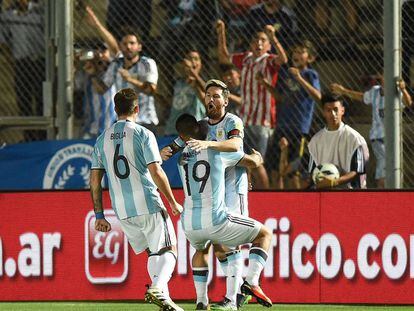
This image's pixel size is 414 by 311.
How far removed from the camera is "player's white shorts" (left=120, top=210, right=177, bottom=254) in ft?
29.3

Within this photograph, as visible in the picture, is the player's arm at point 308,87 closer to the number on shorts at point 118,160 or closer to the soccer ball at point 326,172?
the soccer ball at point 326,172

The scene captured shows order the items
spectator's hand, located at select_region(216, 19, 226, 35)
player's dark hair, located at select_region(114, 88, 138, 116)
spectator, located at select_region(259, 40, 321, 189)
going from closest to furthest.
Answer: player's dark hair, located at select_region(114, 88, 138, 116) < spectator, located at select_region(259, 40, 321, 189) < spectator's hand, located at select_region(216, 19, 226, 35)

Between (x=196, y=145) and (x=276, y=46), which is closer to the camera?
(x=196, y=145)

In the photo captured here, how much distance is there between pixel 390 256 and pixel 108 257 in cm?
286

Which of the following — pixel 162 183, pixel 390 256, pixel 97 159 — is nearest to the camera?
pixel 162 183

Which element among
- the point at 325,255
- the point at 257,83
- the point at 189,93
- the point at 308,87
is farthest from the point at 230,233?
the point at 189,93

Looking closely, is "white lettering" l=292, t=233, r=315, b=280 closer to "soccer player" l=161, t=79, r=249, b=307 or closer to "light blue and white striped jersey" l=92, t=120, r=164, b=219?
"soccer player" l=161, t=79, r=249, b=307

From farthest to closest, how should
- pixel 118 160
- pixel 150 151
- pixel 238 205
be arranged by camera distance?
pixel 238 205 → pixel 118 160 → pixel 150 151

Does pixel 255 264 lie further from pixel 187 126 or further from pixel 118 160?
pixel 118 160

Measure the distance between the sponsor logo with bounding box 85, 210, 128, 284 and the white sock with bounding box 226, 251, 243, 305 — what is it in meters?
2.11

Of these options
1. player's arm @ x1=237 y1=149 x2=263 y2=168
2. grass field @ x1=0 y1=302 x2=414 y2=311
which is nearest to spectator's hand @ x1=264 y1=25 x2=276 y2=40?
player's arm @ x1=237 y1=149 x2=263 y2=168

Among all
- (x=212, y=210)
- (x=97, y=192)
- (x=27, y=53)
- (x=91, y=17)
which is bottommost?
(x=212, y=210)

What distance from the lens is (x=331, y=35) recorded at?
12.6m

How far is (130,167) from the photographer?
899cm
